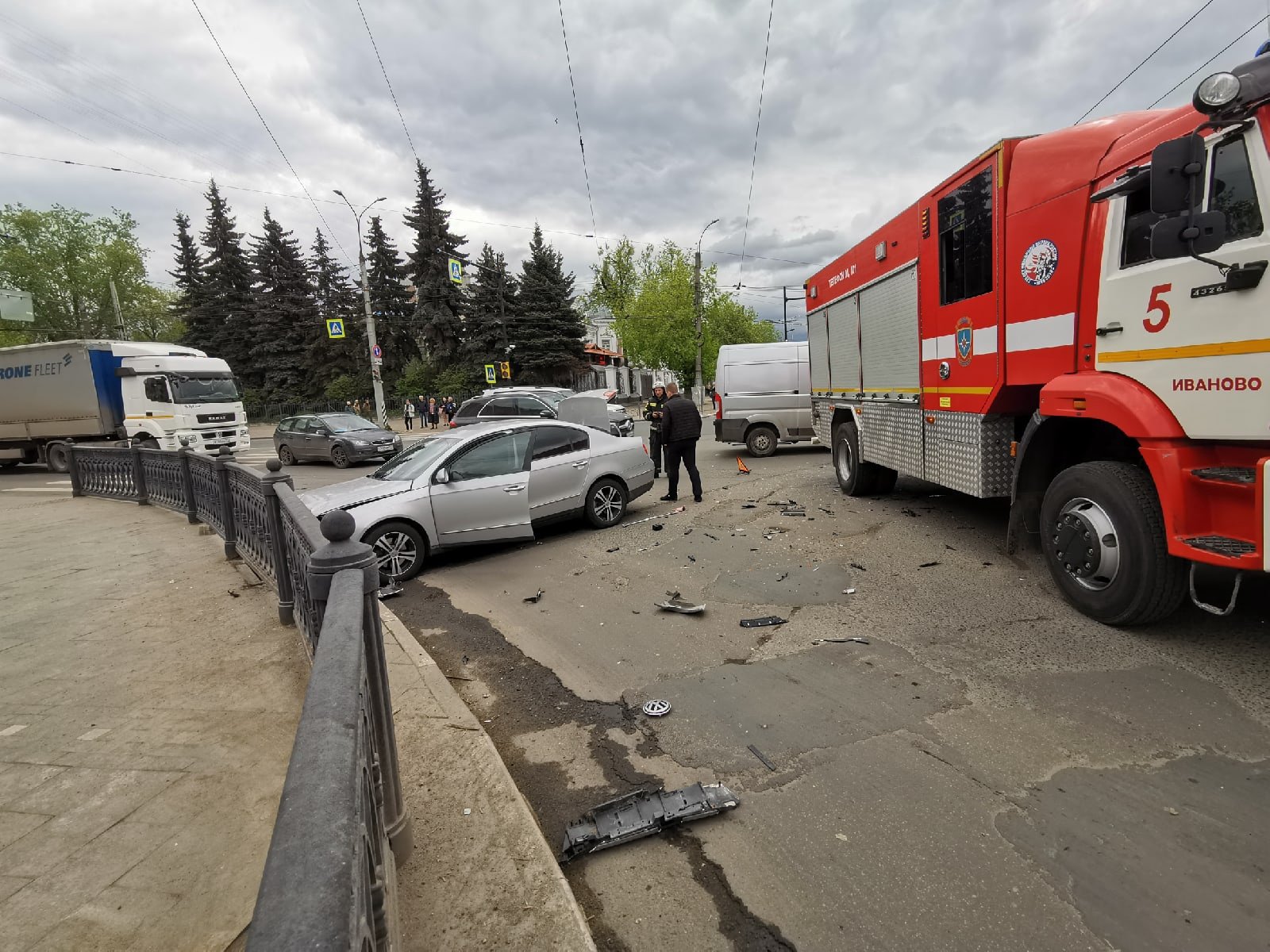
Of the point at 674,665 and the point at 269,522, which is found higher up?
the point at 269,522

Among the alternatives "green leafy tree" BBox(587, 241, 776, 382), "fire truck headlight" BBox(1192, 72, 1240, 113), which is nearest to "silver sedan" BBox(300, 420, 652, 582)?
"fire truck headlight" BBox(1192, 72, 1240, 113)

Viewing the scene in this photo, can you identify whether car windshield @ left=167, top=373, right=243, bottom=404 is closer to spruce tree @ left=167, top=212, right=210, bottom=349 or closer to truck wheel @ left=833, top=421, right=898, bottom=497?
truck wheel @ left=833, top=421, right=898, bottom=497

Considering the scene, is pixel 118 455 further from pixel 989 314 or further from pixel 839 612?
pixel 989 314

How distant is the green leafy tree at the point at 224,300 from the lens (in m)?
48.2

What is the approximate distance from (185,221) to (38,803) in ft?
203

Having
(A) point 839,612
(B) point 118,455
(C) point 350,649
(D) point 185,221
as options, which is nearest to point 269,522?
(C) point 350,649

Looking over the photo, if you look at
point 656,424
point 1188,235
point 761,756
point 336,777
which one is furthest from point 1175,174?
point 656,424

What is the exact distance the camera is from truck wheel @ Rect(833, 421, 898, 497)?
9.02 m

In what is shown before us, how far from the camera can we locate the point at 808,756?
317 centimetres

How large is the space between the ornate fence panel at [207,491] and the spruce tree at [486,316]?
1394 inches

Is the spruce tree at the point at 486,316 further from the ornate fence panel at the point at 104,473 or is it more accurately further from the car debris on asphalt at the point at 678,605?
the car debris on asphalt at the point at 678,605

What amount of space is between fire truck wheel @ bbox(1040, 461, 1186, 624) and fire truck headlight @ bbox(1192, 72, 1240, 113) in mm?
2083

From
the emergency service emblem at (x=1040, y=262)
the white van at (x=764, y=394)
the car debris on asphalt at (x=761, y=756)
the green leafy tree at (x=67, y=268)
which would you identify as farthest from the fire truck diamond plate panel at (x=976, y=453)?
the green leafy tree at (x=67, y=268)

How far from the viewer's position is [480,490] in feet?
23.4
